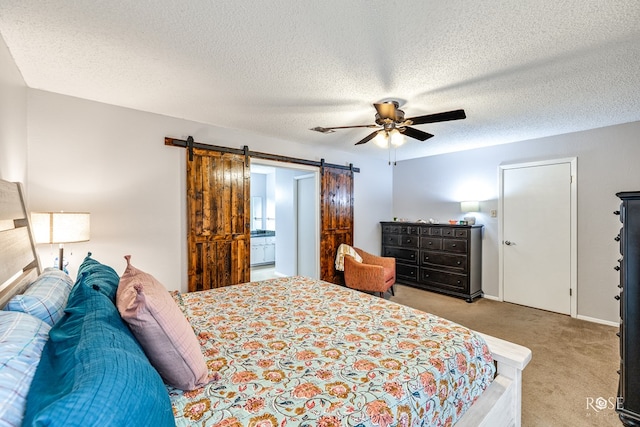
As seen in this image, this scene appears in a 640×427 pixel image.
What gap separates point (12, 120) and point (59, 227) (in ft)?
2.75

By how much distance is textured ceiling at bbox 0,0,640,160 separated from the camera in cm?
160

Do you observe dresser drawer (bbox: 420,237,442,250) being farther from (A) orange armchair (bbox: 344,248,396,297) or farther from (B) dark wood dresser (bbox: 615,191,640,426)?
(B) dark wood dresser (bbox: 615,191,640,426)

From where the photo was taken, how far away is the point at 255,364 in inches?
54.1

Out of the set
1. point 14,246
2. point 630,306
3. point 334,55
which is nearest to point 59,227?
point 14,246

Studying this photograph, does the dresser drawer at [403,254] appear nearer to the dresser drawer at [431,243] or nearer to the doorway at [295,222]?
the dresser drawer at [431,243]

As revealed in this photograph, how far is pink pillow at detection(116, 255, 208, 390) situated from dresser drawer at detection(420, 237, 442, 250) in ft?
14.4

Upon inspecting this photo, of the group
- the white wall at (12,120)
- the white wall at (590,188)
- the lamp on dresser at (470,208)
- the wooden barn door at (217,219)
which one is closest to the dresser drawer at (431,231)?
the lamp on dresser at (470,208)

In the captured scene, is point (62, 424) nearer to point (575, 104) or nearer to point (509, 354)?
point (509, 354)

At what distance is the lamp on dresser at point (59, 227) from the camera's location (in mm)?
2211

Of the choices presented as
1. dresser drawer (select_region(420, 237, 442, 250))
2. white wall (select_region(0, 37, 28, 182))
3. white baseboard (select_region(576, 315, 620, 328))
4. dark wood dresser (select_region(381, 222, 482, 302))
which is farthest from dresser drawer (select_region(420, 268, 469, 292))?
white wall (select_region(0, 37, 28, 182))

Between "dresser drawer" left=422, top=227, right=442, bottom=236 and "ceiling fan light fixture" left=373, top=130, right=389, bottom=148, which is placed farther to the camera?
"dresser drawer" left=422, top=227, right=442, bottom=236

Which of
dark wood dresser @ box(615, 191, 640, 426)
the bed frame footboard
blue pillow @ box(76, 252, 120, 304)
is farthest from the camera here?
dark wood dresser @ box(615, 191, 640, 426)

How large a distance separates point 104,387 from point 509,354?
6.82ft

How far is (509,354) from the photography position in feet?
5.79
